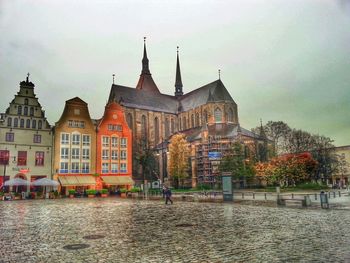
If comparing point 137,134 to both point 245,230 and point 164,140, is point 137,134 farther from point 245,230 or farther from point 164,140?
point 245,230

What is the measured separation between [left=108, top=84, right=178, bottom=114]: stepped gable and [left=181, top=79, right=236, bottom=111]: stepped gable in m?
4.07

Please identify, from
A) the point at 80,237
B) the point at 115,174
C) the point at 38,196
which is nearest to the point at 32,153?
the point at 38,196

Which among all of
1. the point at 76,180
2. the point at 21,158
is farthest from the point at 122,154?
the point at 21,158

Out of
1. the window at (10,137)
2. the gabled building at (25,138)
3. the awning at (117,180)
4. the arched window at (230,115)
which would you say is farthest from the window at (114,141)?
the arched window at (230,115)

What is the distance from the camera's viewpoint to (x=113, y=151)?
52.6 m

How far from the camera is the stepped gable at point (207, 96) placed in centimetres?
7806

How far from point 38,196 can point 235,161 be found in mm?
34596

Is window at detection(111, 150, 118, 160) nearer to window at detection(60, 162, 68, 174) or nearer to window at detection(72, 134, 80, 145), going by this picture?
window at detection(72, 134, 80, 145)

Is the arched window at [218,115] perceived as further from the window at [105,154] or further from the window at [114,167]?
the window at [105,154]

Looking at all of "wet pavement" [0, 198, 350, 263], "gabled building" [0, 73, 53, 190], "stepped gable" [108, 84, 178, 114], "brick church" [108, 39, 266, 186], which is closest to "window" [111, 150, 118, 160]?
"gabled building" [0, 73, 53, 190]

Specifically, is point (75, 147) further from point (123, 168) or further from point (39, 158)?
point (123, 168)

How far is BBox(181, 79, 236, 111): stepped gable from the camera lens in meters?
78.1

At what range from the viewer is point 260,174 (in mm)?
57000

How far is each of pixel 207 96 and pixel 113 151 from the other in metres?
36.7
